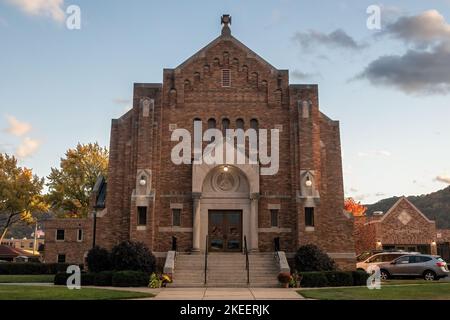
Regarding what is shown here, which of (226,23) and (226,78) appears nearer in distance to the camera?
(226,78)

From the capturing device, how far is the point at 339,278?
76.0ft

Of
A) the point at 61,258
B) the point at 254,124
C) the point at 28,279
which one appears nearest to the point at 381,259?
the point at 254,124

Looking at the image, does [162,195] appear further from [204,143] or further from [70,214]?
[70,214]

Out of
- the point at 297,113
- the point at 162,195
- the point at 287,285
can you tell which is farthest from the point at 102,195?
the point at 287,285

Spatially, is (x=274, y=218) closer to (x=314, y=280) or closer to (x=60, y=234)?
(x=314, y=280)

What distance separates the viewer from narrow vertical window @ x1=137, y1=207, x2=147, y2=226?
2812cm

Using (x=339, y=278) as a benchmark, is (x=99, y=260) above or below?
above

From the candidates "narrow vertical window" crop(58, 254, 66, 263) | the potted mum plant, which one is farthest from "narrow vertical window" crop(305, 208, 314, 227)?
"narrow vertical window" crop(58, 254, 66, 263)

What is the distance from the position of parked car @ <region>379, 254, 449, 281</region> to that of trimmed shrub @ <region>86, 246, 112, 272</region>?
570 inches

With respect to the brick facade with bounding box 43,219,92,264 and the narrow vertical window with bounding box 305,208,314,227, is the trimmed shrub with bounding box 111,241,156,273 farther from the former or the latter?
the brick facade with bounding box 43,219,92,264

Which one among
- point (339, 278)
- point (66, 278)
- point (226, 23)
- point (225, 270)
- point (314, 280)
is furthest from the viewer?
point (226, 23)

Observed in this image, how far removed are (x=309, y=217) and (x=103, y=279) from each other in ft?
38.5

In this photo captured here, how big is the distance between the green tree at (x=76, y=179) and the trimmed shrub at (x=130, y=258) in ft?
111
